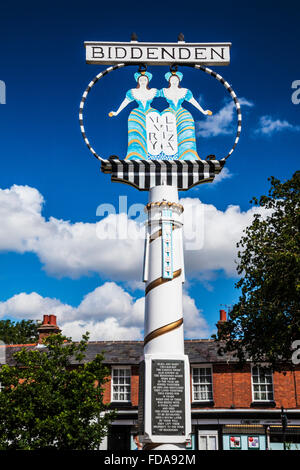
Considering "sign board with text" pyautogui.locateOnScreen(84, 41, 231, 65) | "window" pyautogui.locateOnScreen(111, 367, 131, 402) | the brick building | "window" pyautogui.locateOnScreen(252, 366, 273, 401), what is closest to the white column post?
"sign board with text" pyautogui.locateOnScreen(84, 41, 231, 65)

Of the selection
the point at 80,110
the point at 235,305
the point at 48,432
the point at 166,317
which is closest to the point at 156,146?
the point at 80,110

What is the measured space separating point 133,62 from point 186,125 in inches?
113

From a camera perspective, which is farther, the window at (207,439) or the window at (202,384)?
the window at (202,384)

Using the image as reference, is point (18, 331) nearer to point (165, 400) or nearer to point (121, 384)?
point (121, 384)

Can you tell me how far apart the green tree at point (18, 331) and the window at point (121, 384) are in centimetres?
3434

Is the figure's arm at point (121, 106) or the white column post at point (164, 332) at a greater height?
the figure's arm at point (121, 106)

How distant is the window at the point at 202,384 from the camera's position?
32.7 m

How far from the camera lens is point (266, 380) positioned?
32344 mm

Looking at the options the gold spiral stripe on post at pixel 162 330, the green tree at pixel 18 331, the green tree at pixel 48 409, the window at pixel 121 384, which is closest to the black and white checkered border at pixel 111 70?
the gold spiral stripe on post at pixel 162 330

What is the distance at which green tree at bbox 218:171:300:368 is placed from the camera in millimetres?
19219

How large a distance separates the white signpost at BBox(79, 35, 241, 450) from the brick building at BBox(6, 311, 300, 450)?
1692 cm

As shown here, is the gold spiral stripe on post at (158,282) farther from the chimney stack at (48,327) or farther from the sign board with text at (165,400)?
the chimney stack at (48,327)

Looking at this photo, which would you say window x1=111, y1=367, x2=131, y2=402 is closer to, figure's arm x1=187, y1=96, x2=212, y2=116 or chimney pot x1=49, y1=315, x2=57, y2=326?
chimney pot x1=49, y1=315, x2=57, y2=326
